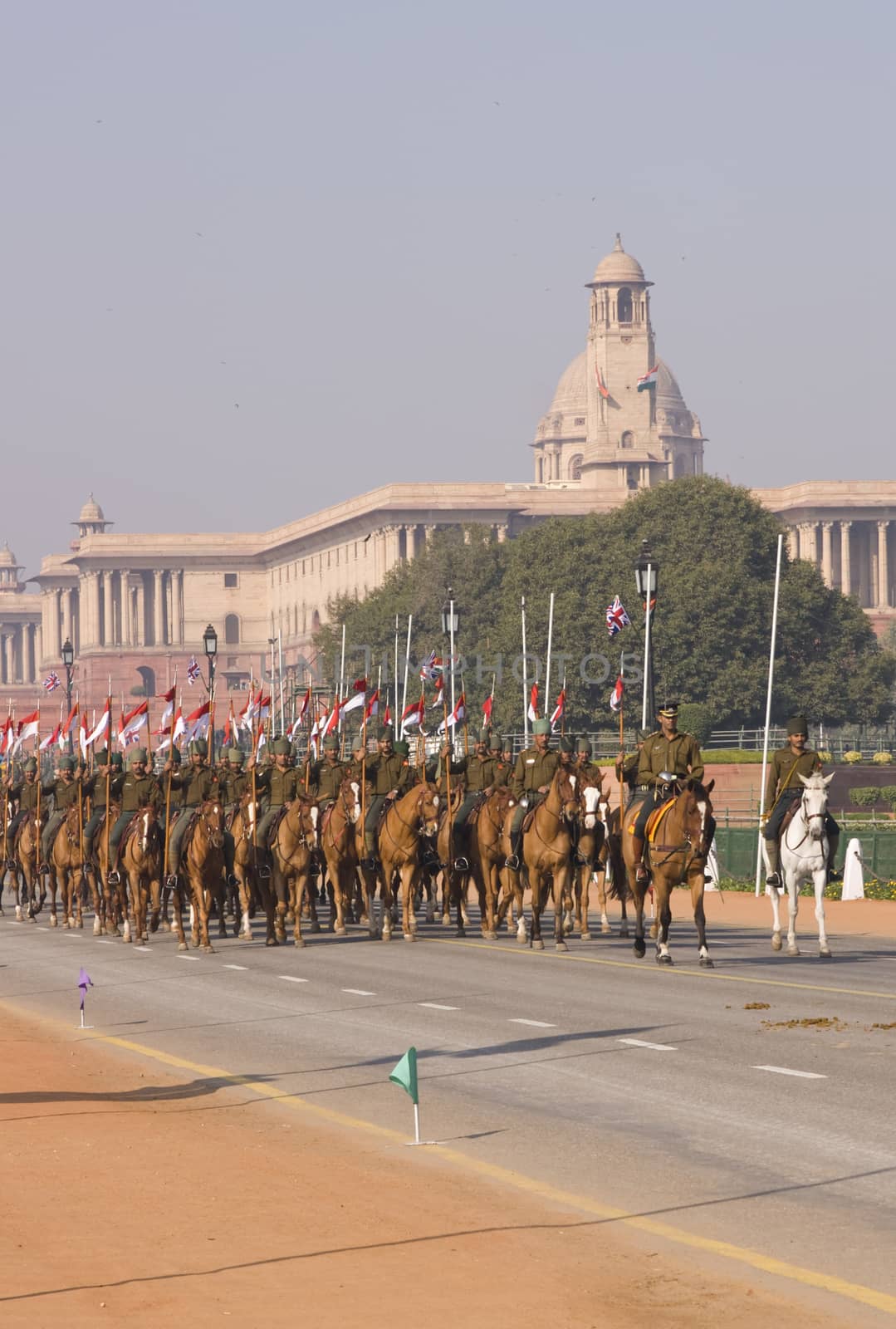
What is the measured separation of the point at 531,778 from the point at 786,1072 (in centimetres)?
1436

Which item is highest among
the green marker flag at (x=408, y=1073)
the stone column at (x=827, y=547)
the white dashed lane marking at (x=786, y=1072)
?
the stone column at (x=827, y=547)

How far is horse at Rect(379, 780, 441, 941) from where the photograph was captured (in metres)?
30.8

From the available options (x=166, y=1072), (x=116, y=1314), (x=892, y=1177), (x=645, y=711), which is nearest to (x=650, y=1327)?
(x=116, y=1314)

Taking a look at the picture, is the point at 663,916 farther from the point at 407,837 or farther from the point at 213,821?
the point at 213,821

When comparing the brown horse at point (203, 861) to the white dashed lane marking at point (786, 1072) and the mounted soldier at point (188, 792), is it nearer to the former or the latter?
the mounted soldier at point (188, 792)

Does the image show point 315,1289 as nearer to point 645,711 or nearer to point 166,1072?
point 166,1072

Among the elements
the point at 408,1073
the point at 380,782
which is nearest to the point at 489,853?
the point at 380,782

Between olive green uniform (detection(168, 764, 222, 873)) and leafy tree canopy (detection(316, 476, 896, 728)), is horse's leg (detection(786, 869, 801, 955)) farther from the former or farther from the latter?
leafy tree canopy (detection(316, 476, 896, 728))

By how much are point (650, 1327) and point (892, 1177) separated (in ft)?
10.6

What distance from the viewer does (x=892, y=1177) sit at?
1216 cm

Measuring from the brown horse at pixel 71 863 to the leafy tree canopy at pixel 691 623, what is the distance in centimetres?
6645

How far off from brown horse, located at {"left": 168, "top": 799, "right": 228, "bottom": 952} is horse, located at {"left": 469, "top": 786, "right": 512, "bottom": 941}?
3.53 metres

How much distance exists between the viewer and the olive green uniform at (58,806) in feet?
123

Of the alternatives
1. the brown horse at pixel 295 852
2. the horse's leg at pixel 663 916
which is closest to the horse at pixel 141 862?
the brown horse at pixel 295 852
